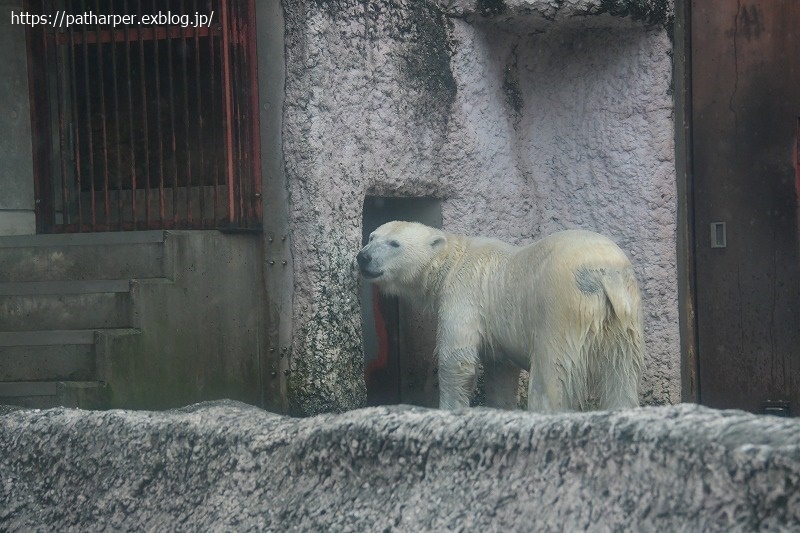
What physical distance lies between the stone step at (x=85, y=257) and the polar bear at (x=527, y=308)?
900mm

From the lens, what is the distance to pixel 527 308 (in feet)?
13.7

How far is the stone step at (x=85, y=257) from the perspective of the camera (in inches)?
173

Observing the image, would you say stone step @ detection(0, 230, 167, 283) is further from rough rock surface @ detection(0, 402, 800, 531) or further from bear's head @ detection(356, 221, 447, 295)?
rough rock surface @ detection(0, 402, 800, 531)

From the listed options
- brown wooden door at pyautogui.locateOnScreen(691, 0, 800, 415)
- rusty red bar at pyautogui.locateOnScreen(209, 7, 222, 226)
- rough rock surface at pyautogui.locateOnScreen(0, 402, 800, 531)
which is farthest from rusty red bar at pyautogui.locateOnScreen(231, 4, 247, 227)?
brown wooden door at pyautogui.locateOnScreen(691, 0, 800, 415)

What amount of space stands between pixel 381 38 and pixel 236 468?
2.63m

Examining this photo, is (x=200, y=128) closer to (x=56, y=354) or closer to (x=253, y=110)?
(x=253, y=110)

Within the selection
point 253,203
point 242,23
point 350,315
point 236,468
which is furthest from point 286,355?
point 236,468

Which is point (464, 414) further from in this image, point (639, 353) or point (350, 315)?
point (350, 315)

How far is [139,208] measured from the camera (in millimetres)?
4973

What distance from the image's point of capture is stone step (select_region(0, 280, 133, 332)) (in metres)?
4.26

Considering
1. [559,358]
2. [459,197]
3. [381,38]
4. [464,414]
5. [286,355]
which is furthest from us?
[459,197]

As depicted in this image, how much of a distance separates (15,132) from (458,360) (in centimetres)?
267

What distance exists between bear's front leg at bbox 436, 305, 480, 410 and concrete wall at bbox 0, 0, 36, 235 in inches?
93.2

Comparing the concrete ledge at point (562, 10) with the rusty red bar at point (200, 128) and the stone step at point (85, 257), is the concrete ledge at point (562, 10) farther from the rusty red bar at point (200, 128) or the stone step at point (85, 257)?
the stone step at point (85, 257)
